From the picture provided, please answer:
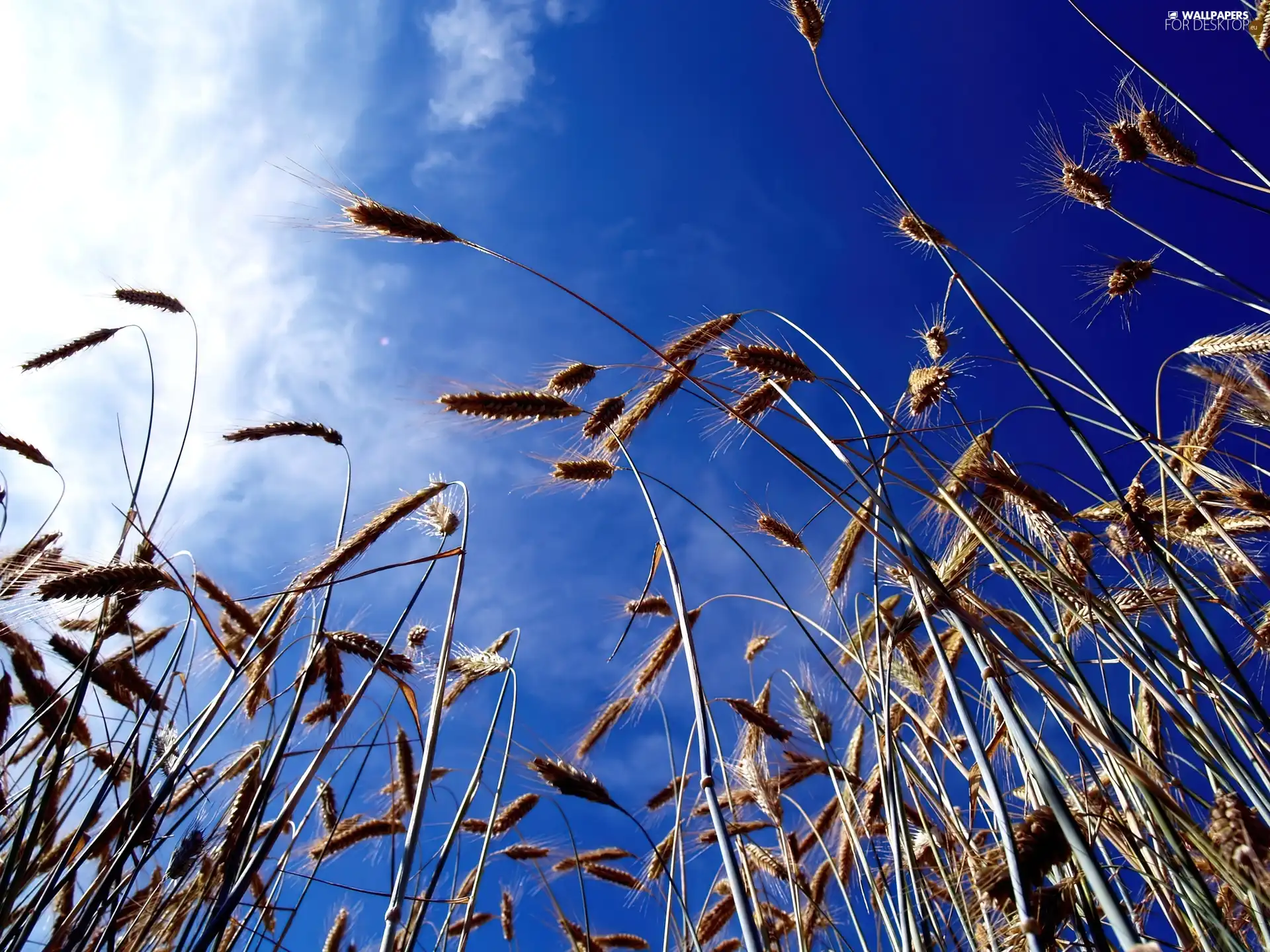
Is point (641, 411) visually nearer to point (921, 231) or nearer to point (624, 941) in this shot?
point (921, 231)

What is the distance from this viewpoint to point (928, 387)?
9.54ft

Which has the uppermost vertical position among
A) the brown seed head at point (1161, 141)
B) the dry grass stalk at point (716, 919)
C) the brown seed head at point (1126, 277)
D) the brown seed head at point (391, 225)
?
the brown seed head at point (1161, 141)

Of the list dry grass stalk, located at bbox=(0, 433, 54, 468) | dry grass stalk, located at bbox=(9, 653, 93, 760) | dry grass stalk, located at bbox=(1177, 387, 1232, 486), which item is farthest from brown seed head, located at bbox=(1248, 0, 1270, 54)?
dry grass stalk, located at bbox=(0, 433, 54, 468)

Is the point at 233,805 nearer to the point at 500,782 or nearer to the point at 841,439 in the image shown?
the point at 500,782

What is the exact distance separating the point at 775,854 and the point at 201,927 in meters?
3.37

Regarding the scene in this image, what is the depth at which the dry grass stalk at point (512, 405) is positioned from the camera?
2.74m

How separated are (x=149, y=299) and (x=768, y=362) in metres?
4.01

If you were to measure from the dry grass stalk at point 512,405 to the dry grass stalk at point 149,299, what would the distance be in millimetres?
2726

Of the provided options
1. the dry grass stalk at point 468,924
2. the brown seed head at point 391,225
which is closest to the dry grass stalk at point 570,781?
the dry grass stalk at point 468,924

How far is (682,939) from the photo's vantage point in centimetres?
283

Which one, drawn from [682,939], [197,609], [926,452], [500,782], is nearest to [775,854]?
[682,939]

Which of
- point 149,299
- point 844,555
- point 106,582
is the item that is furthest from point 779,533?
point 149,299

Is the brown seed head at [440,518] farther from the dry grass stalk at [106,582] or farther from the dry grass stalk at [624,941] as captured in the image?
the dry grass stalk at [624,941]

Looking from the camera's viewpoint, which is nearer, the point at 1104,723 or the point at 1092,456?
the point at 1104,723
